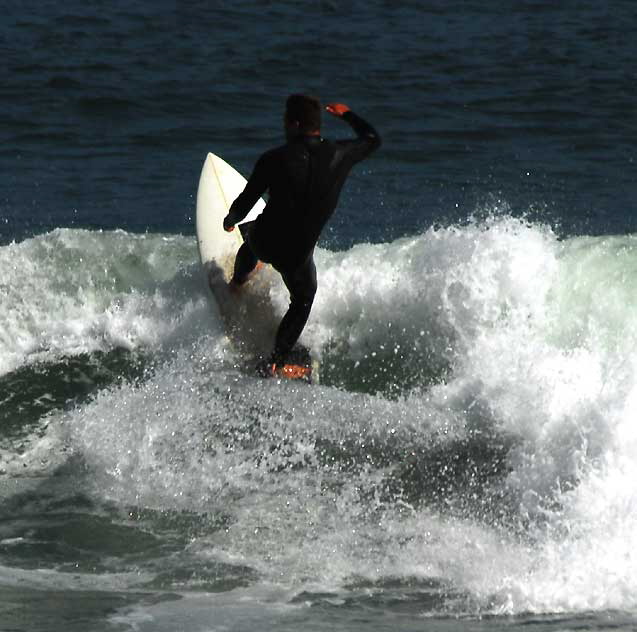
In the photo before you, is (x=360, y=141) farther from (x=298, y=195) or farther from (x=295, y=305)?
(x=295, y=305)

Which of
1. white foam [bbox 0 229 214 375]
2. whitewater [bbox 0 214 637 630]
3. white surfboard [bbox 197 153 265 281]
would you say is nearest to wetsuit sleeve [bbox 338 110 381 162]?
whitewater [bbox 0 214 637 630]

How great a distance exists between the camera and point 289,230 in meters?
7.16

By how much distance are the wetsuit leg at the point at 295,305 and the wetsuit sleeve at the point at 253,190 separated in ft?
1.45

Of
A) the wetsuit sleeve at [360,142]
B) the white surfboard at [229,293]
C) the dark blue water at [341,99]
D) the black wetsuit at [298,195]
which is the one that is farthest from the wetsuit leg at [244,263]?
the dark blue water at [341,99]

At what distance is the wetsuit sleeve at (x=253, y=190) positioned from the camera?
6.96m

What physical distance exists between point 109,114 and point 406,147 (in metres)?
3.33

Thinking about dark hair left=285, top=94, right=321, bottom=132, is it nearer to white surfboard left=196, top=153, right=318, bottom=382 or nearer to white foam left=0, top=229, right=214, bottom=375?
white surfboard left=196, top=153, right=318, bottom=382

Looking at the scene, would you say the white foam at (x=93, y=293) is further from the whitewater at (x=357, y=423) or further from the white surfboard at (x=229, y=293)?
the white surfboard at (x=229, y=293)

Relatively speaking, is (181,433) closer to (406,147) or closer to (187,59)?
(406,147)

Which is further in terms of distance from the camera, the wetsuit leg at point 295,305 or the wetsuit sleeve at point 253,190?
the wetsuit leg at point 295,305

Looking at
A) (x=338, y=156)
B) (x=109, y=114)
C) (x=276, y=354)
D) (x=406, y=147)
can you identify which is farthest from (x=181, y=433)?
(x=109, y=114)

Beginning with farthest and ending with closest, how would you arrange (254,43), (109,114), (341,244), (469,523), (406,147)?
(254,43), (109,114), (406,147), (341,244), (469,523)

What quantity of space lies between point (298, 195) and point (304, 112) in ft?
1.43

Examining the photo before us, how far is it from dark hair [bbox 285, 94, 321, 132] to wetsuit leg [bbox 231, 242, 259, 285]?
3.30 feet
